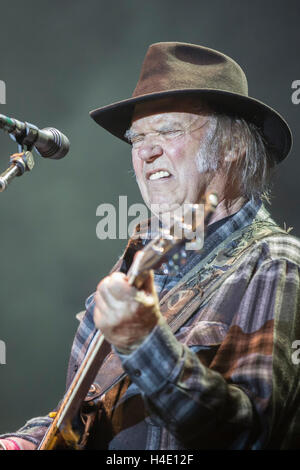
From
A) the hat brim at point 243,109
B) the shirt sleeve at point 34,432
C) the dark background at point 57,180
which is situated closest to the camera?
the shirt sleeve at point 34,432

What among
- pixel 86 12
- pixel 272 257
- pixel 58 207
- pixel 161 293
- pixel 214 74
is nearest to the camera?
pixel 272 257

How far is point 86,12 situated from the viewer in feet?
12.5

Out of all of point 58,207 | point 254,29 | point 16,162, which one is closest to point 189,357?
point 16,162

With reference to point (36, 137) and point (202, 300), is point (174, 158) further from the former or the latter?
point (202, 300)

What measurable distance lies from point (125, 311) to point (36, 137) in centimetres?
108

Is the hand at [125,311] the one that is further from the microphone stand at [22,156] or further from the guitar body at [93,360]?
the microphone stand at [22,156]

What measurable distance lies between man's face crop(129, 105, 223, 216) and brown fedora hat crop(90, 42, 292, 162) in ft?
0.37

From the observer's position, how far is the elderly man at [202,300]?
1337 millimetres

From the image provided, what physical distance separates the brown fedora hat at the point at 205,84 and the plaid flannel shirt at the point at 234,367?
30.6 inches

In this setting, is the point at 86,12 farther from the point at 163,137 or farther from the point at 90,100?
the point at 163,137

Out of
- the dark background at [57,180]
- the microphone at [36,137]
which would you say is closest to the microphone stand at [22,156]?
the microphone at [36,137]

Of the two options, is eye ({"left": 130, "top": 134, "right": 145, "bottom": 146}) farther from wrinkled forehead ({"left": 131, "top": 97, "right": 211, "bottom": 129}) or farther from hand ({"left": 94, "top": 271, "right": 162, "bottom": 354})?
hand ({"left": 94, "top": 271, "right": 162, "bottom": 354})

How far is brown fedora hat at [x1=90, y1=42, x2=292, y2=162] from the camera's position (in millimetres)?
2285
